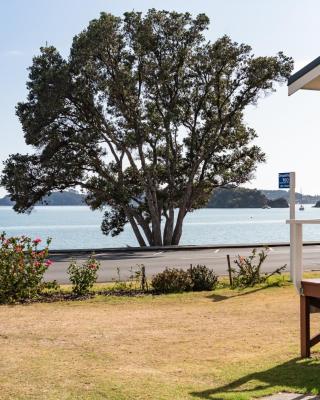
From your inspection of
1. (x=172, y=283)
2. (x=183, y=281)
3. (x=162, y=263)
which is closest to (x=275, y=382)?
(x=172, y=283)

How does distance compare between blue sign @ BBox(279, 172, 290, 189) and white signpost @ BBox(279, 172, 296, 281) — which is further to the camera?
blue sign @ BBox(279, 172, 290, 189)

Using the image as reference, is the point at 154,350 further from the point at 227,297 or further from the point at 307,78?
the point at 227,297

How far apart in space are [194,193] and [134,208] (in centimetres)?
400

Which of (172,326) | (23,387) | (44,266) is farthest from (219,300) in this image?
(23,387)

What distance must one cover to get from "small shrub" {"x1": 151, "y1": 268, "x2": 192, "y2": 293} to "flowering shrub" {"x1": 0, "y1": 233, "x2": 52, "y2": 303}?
110 inches

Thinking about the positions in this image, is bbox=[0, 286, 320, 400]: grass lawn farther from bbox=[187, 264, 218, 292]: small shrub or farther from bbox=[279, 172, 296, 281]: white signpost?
bbox=[279, 172, 296, 281]: white signpost

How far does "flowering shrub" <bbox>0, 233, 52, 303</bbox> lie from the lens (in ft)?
45.8

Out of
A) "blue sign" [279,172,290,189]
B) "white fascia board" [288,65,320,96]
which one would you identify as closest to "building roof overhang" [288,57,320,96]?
"white fascia board" [288,65,320,96]

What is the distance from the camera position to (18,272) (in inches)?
558

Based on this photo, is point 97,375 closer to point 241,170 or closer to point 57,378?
point 57,378

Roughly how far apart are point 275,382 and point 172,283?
8.18 meters

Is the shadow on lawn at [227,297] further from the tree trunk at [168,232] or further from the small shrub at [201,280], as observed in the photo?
the tree trunk at [168,232]

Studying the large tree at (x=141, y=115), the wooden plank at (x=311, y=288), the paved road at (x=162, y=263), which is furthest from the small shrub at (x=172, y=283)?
the large tree at (x=141, y=115)

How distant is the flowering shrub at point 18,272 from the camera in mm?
13945
